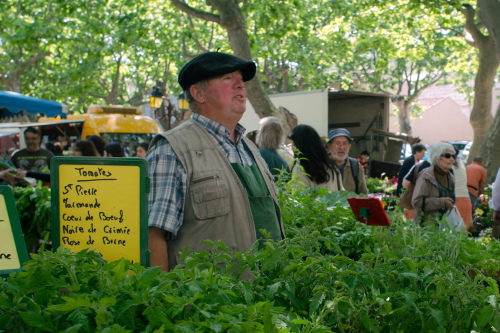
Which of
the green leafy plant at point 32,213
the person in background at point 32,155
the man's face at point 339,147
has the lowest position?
the green leafy plant at point 32,213

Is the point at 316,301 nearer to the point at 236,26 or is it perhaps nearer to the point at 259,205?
the point at 259,205

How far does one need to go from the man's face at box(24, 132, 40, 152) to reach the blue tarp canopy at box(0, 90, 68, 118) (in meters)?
2.07

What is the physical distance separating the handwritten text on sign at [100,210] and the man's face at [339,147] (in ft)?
12.3

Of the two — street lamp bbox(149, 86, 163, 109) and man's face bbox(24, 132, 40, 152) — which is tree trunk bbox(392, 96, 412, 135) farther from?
man's face bbox(24, 132, 40, 152)

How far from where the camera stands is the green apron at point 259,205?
271 centimetres

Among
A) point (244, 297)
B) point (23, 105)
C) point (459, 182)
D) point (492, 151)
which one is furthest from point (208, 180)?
point (492, 151)

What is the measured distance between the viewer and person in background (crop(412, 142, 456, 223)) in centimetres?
652

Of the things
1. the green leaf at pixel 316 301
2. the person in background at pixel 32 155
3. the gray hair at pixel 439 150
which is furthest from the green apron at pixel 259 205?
the person in background at pixel 32 155

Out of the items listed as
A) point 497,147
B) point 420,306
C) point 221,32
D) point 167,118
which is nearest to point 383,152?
point 497,147

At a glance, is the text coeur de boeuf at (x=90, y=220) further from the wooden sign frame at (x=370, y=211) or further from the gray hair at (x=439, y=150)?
the gray hair at (x=439, y=150)

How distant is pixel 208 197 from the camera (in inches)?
103

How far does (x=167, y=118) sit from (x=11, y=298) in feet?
69.3

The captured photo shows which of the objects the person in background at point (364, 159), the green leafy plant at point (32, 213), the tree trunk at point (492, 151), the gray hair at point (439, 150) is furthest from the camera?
the person in background at point (364, 159)

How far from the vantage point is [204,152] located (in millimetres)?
2703
